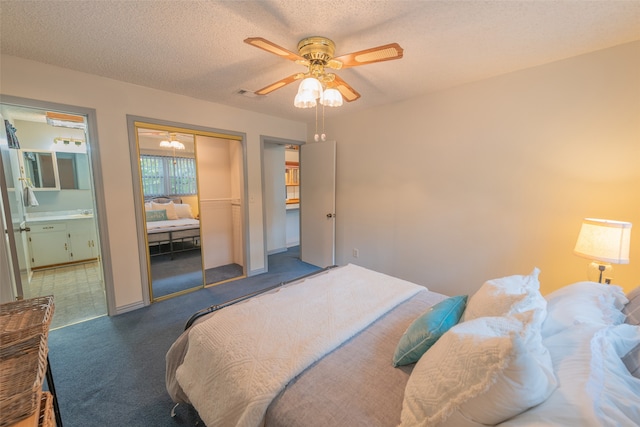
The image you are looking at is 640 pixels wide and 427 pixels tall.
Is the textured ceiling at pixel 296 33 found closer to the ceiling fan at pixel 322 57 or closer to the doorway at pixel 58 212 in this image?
the ceiling fan at pixel 322 57

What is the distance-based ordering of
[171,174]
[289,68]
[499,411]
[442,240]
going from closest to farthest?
1. [499,411]
2. [289,68]
3. [442,240]
4. [171,174]

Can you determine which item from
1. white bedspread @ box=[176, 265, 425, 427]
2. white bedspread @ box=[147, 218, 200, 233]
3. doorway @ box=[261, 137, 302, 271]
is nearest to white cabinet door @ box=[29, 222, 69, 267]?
white bedspread @ box=[147, 218, 200, 233]

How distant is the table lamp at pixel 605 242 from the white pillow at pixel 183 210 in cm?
413

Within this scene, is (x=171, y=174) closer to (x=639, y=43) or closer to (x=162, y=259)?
(x=162, y=259)

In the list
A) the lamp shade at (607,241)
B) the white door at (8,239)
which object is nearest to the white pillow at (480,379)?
the lamp shade at (607,241)

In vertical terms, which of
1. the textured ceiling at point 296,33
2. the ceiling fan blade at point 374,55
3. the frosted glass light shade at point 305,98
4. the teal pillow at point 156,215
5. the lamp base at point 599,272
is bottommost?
the lamp base at point 599,272

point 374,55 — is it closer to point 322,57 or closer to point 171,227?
point 322,57

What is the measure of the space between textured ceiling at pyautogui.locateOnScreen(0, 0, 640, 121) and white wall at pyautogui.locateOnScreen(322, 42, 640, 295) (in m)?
0.28

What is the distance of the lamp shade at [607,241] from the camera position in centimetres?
157

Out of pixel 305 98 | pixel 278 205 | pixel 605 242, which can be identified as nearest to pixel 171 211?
pixel 278 205

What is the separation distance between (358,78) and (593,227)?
2.16 meters

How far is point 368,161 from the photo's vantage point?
340 centimetres

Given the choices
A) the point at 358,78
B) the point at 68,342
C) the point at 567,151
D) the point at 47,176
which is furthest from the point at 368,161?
the point at 47,176

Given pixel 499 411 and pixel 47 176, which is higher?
pixel 47 176
